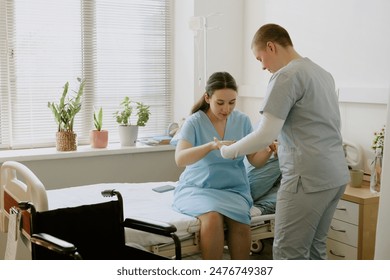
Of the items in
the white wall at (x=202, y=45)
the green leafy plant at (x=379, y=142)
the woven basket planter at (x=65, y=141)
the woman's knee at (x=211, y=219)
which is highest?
the white wall at (x=202, y=45)

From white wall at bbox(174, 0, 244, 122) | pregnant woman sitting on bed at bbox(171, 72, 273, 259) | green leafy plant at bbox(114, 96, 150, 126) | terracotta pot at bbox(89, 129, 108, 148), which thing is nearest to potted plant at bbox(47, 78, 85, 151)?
terracotta pot at bbox(89, 129, 108, 148)

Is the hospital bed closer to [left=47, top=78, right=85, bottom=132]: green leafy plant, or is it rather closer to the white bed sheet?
the white bed sheet

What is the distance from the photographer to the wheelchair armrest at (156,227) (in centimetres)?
208

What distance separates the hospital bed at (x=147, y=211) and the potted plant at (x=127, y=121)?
0.69 m

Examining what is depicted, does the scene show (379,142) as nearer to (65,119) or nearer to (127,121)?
(127,121)

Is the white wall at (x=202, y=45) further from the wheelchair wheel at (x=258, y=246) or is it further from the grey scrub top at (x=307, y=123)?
the grey scrub top at (x=307, y=123)

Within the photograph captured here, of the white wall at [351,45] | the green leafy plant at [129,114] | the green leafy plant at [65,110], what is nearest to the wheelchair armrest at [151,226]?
the white wall at [351,45]

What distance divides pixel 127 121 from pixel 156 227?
1773mm

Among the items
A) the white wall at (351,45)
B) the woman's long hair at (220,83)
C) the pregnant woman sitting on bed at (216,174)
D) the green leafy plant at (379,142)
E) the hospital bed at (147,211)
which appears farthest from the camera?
the white wall at (351,45)

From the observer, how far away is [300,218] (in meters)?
2.10

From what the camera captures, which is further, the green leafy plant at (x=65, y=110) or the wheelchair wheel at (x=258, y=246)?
the green leafy plant at (x=65, y=110)

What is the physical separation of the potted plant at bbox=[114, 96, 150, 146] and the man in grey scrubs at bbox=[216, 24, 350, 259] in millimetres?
1681

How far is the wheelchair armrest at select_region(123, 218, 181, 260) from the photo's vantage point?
2.08 meters

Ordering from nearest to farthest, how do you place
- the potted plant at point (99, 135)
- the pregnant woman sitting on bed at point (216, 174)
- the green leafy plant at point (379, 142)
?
1. the pregnant woman sitting on bed at point (216, 174)
2. the green leafy plant at point (379, 142)
3. the potted plant at point (99, 135)
